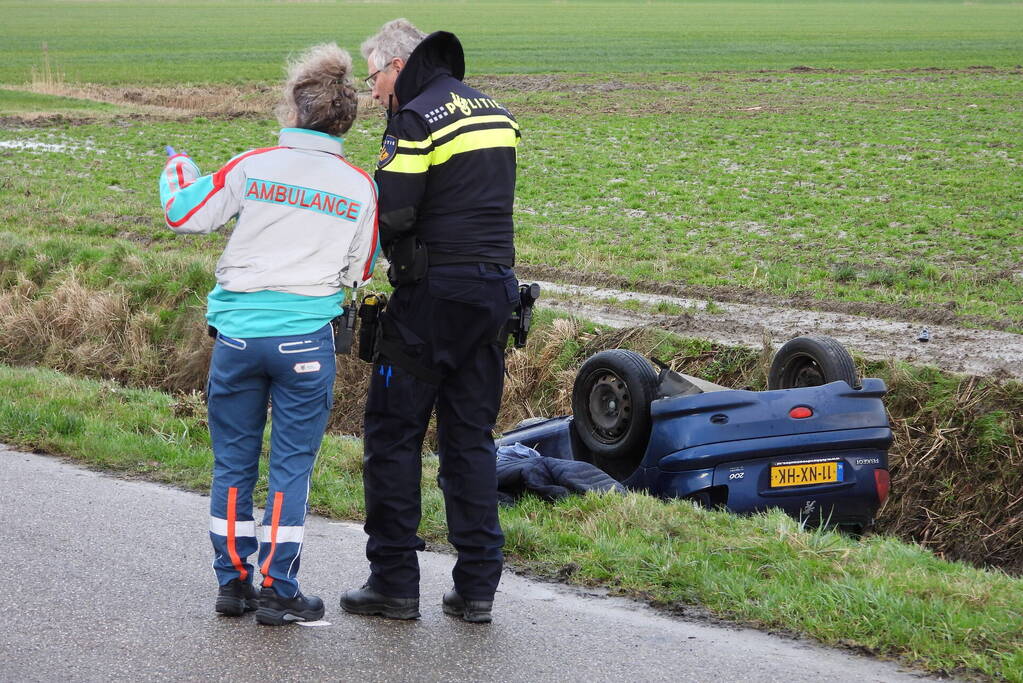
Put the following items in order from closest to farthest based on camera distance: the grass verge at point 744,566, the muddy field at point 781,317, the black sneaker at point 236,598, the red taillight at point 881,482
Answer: the grass verge at point 744,566 → the black sneaker at point 236,598 → the red taillight at point 881,482 → the muddy field at point 781,317

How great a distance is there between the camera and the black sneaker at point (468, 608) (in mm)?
4695

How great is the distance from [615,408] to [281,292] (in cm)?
294

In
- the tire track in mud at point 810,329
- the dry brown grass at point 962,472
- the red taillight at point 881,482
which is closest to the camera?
the red taillight at point 881,482

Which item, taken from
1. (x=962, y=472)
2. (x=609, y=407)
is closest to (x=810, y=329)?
(x=962, y=472)

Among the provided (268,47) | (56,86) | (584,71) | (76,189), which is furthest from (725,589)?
(268,47)

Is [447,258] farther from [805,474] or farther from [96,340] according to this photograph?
[96,340]

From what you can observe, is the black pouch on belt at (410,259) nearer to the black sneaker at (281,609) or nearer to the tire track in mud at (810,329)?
the black sneaker at (281,609)

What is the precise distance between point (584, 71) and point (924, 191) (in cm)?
3142

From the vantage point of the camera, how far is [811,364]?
724cm

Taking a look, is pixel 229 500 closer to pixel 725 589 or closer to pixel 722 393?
pixel 725 589

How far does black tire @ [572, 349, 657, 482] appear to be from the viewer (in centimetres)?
683

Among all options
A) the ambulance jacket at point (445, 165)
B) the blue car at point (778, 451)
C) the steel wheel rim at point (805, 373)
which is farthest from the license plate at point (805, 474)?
the ambulance jacket at point (445, 165)

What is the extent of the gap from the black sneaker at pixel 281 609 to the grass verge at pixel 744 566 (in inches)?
43.1

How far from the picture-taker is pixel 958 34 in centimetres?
7031
